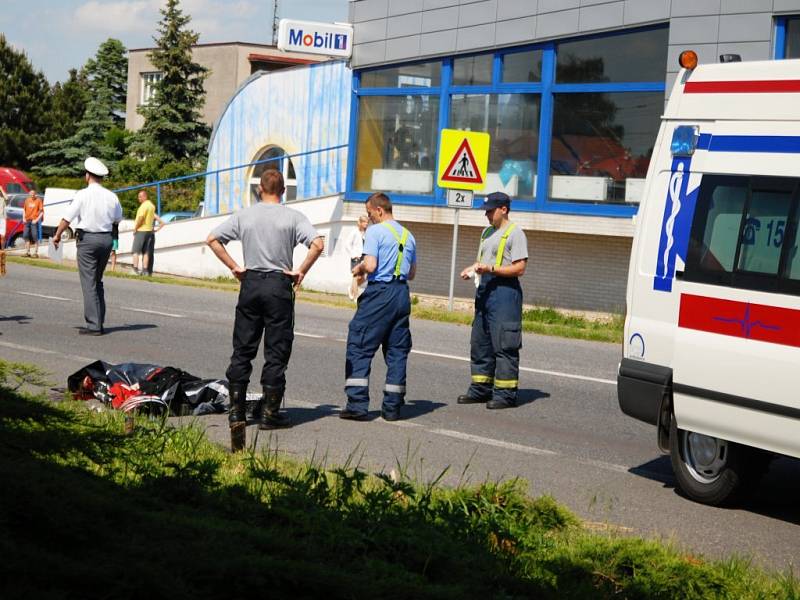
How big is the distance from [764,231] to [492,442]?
116 inches

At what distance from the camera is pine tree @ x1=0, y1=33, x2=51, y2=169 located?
234 ft

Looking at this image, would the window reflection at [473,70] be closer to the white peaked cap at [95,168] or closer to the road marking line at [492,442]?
the white peaked cap at [95,168]

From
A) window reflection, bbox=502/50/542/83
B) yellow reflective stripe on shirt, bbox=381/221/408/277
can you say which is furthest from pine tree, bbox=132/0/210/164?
yellow reflective stripe on shirt, bbox=381/221/408/277

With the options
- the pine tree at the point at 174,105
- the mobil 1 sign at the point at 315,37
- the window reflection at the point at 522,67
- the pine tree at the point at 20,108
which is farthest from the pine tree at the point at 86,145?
the window reflection at the point at 522,67

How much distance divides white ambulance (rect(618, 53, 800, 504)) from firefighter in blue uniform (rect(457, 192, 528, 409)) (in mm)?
2779

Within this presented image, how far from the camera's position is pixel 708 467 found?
25.4ft

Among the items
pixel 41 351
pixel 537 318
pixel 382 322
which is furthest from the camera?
pixel 537 318

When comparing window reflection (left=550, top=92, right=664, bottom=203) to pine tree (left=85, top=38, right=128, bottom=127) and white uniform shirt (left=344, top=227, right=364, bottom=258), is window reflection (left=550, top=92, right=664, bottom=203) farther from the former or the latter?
pine tree (left=85, top=38, right=128, bottom=127)

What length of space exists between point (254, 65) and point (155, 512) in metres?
56.4

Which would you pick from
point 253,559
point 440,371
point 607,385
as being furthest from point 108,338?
point 253,559

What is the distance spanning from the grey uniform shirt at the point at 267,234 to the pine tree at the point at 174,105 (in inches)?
1843

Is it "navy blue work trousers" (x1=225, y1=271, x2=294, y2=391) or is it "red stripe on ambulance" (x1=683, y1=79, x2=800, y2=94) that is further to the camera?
"navy blue work trousers" (x1=225, y1=271, x2=294, y2=391)

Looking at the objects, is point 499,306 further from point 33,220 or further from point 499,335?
point 33,220

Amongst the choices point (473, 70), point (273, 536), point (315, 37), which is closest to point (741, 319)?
point (273, 536)
